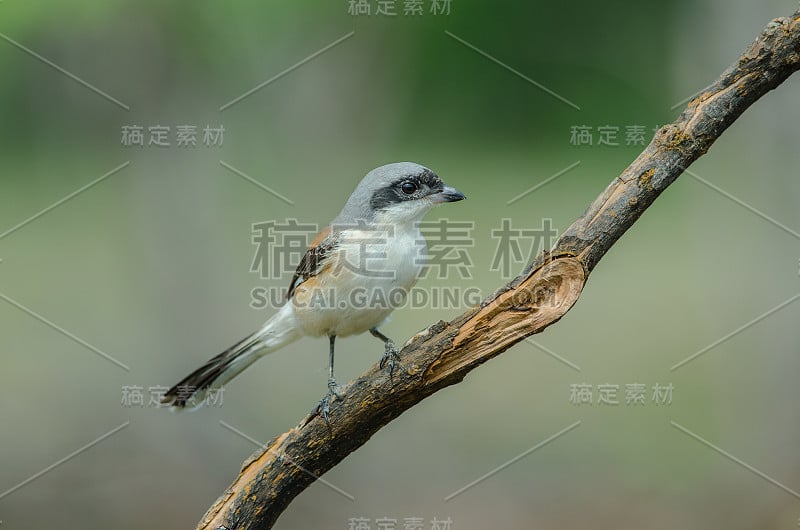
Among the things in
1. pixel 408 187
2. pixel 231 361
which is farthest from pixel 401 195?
pixel 231 361

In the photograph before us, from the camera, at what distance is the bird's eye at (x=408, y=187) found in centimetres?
363

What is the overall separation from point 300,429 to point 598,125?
606cm

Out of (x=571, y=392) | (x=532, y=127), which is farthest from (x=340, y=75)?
(x=571, y=392)

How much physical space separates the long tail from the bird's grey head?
31.8 inches

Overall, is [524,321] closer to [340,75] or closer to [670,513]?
[670,513]

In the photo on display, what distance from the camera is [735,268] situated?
6570 mm

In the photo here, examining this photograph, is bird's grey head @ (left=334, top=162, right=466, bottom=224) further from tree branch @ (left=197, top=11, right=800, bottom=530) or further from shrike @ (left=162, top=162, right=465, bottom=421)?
tree branch @ (left=197, top=11, right=800, bottom=530)

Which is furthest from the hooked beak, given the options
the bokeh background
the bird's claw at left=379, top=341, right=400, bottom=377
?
the bokeh background

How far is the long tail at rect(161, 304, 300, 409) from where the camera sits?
3.92 m

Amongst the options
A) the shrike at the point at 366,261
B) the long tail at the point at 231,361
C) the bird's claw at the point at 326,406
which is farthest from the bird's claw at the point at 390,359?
the long tail at the point at 231,361

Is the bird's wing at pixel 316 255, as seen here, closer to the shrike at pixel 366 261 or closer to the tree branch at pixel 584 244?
the shrike at pixel 366 261

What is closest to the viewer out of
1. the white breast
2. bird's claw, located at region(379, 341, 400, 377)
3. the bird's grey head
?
bird's claw, located at region(379, 341, 400, 377)

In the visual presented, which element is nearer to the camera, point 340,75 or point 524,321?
point 524,321

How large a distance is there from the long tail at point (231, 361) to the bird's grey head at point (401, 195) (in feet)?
2.65
